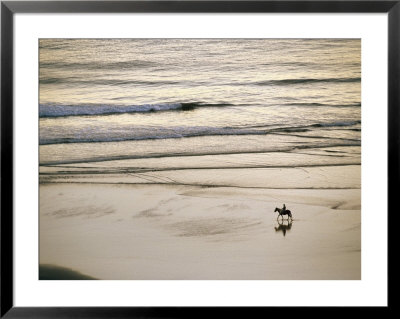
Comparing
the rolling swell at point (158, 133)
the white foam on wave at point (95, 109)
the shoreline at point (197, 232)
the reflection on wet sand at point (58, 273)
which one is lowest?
the reflection on wet sand at point (58, 273)

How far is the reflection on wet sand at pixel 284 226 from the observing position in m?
1.08

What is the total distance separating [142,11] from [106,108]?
0.78 ft

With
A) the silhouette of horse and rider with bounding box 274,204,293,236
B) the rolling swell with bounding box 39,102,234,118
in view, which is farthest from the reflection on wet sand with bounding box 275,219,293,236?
the rolling swell with bounding box 39,102,234,118

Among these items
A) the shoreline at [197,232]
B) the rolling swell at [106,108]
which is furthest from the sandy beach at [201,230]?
the rolling swell at [106,108]

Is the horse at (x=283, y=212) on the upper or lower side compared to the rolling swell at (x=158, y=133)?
lower

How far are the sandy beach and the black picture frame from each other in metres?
0.08

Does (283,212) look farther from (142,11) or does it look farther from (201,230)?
(142,11)

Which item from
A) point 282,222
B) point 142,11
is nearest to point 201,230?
point 282,222

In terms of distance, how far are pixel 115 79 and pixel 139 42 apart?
0.10 m

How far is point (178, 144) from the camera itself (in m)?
1.08

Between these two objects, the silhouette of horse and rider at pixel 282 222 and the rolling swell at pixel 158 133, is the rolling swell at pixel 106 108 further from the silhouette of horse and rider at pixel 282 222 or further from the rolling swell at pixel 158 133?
the silhouette of horse and rider at pixel 282 222

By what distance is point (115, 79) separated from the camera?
1083mm

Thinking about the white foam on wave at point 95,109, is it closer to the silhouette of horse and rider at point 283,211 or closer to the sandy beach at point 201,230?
the sandy beach at point 201,230

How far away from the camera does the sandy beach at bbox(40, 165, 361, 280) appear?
1080mm
